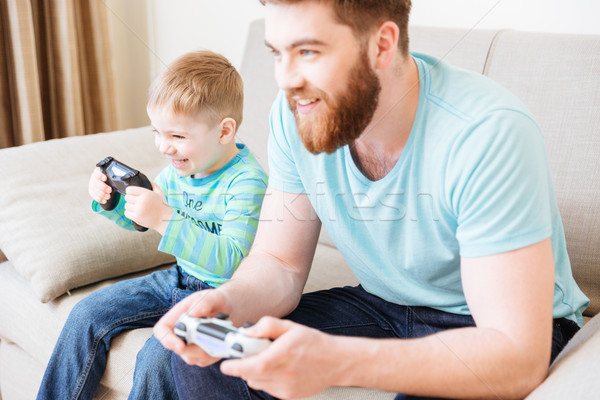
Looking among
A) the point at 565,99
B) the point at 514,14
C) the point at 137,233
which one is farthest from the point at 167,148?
the point at 514,14

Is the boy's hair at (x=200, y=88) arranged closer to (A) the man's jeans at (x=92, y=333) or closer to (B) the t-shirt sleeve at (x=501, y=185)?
(A) the man's jeans at (x=92, y=333)

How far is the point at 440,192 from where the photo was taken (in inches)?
36.0

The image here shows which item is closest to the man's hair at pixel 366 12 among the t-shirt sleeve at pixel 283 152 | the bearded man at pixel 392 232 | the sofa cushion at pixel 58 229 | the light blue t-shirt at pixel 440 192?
the bearded man at pixel 392 232

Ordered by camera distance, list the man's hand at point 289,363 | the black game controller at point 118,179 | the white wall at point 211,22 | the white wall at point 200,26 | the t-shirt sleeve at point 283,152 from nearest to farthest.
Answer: the man's hand at point 289,363 → the t-shirt sleeve at point 283,152 → the black game controller at point 118,179 → the white wall at point 211,22 → the white wall at point 200,26

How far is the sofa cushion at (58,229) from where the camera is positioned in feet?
4.38

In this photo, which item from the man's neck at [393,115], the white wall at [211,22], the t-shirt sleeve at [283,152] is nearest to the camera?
the man's neck at [393,115]

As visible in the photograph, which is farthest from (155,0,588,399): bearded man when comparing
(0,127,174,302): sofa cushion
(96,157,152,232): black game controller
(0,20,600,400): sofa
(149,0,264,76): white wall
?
(149,0,264,76): white wall

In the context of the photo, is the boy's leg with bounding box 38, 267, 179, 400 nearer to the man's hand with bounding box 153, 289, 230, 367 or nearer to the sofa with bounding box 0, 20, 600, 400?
the sofa with bounding box 0, 20, 600, 400

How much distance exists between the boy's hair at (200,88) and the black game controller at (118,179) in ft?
0.46

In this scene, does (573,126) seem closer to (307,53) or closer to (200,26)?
(307,53)

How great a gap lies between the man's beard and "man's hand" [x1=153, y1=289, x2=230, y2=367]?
0.94 feet

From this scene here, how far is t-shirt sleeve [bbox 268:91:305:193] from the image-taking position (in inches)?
43.1

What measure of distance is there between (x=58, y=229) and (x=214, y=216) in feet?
1.23

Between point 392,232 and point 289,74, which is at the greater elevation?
point 289,74
